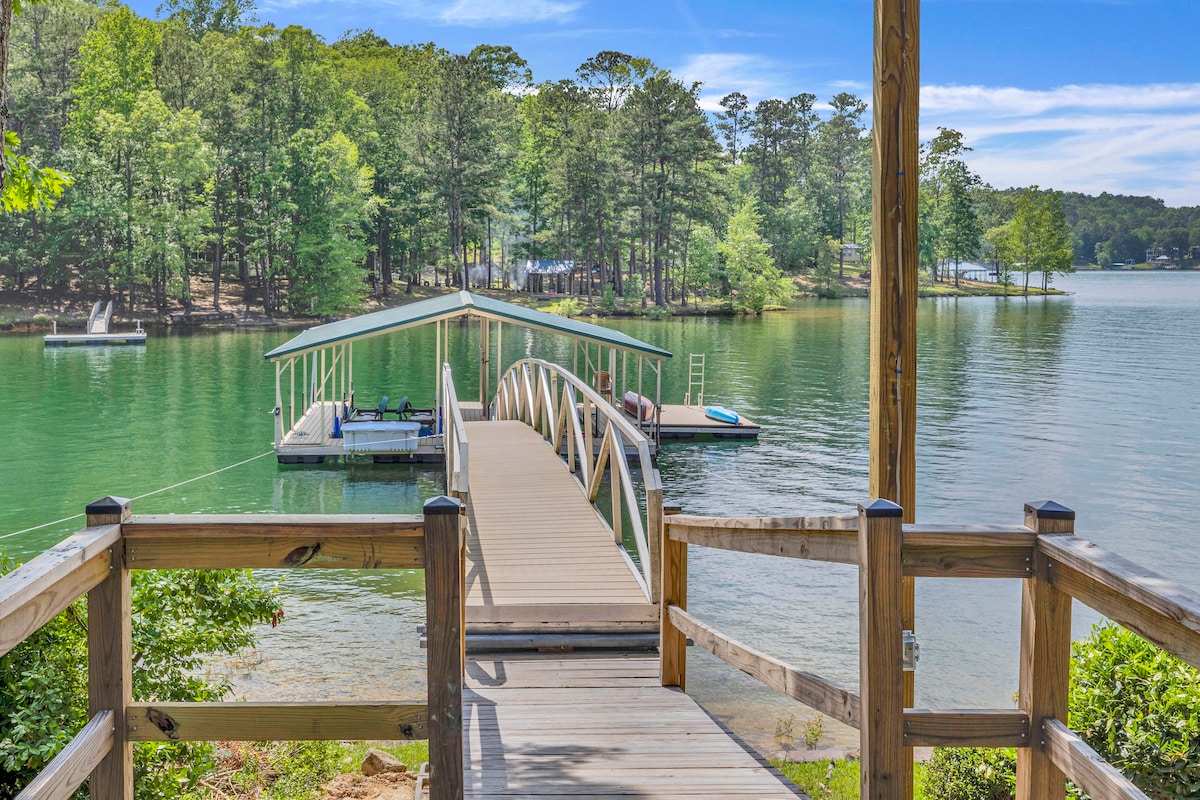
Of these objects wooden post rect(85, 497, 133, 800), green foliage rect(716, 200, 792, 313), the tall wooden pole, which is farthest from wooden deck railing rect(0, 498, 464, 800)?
green foliage rect(716, 200, 792, 313)

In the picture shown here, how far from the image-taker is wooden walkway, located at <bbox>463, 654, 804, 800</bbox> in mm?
3725

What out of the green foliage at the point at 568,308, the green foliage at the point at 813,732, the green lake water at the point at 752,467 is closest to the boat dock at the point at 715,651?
the green foliage at the point at 813,732

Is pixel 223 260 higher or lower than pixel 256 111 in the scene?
lower

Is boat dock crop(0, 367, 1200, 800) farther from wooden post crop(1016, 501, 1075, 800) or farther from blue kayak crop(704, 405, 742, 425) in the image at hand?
blue kayak crop(704, 405, 742, 425)

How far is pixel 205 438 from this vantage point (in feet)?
78.6

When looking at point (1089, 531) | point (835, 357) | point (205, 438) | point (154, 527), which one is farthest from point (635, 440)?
point (835, 357)

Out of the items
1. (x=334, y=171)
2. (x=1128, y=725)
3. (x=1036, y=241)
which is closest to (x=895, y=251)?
(x=1128, y=725)

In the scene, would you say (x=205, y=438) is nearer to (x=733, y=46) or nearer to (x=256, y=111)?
(x=256, y=111)

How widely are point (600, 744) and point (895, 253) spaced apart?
7.53 ft

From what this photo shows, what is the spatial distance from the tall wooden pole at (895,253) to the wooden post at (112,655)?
2825mm

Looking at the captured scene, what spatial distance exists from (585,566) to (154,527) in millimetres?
6047

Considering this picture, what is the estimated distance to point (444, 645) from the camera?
2.48 meters

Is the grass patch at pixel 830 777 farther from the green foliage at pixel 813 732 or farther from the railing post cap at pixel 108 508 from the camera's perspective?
the railing post cap at pixel 108 508

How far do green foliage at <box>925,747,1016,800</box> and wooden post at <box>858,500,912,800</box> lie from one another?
7.04 feet
